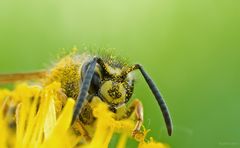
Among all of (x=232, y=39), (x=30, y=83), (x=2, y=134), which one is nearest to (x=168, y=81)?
(x=232, y=39)

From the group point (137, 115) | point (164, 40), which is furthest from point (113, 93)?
point (164, 40)

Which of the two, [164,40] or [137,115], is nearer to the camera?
[137,115]

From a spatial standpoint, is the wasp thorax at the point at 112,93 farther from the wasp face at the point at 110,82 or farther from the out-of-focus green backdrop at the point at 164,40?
the out-of-focus green backdrop at the point at 164,40

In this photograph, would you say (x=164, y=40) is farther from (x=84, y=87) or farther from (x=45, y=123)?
(x=84, y=87)

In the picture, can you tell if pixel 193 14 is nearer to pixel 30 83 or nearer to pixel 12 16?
pixel 12 16

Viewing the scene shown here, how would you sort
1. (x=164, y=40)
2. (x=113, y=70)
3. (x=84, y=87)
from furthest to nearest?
(x=164, y=40), (x=113, y=70), (x=84, y=87)

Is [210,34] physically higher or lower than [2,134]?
higher
